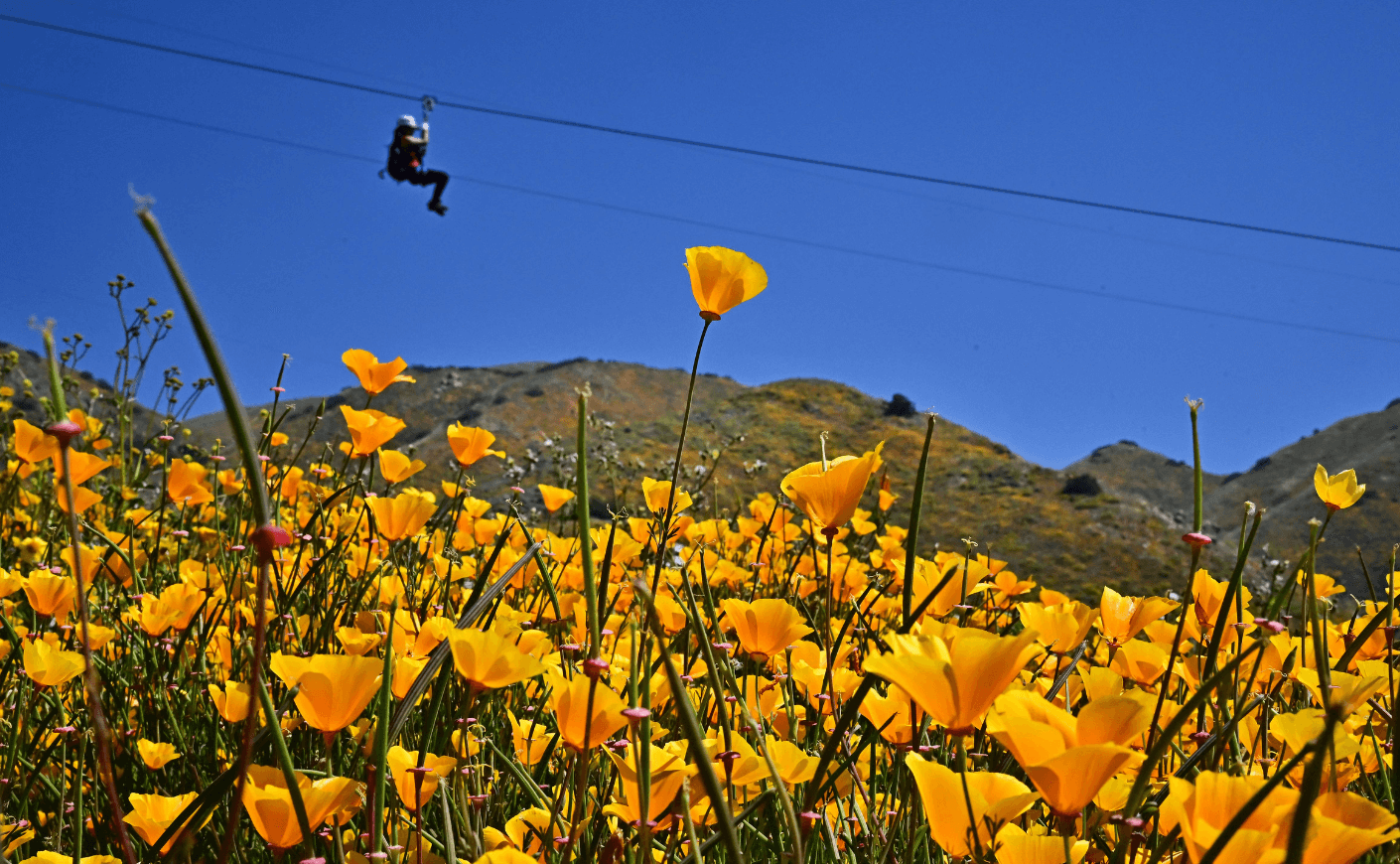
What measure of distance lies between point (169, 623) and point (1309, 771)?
151cm

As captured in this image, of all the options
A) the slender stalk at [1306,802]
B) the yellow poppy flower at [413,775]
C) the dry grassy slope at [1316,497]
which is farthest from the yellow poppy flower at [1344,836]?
the dry grassy slope at [1316,497]

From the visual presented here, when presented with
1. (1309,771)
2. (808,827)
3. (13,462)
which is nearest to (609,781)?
(808,827)

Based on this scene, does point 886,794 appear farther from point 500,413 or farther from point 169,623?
point 500,413

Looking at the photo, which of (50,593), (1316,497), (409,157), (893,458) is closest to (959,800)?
(50,593)

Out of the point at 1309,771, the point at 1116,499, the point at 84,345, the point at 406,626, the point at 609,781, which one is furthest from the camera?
the point at 1116,499

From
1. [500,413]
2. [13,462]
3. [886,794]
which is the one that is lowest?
[886,794]

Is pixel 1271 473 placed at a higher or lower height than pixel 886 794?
higher

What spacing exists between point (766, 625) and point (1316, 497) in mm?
13723

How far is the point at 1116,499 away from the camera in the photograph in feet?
50.4

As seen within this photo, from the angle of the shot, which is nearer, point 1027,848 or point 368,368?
point 1027,848

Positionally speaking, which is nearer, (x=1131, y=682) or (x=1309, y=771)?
(x=1309, y=771)

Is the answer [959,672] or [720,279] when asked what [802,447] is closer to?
[720,279]

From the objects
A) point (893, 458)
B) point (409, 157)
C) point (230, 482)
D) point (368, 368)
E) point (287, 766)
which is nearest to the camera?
point (287, 766)

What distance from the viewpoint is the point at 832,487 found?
2.78ft
